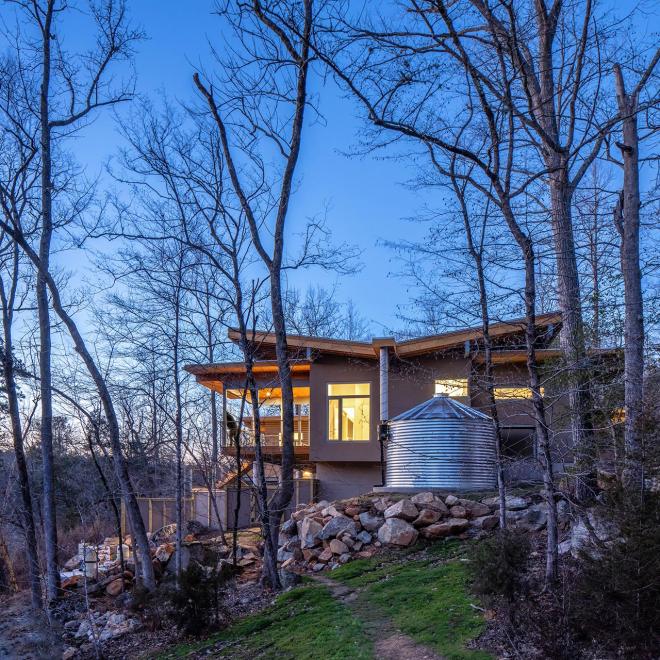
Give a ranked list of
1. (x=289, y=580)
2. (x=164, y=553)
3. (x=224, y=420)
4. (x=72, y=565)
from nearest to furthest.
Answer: (x=289, y=580) < (x=164, y=553) < (x=72, y=565) < (x=224, y=420)

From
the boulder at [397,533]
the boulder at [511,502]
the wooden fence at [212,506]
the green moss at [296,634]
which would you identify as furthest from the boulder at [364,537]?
the wooden fence at [212,506]

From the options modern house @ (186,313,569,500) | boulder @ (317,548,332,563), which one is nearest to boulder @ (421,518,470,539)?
boulder @ (317,548,332,563)

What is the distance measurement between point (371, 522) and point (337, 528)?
2.00 ft

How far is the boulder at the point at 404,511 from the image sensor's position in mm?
11758

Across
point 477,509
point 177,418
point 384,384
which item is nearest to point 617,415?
point 477,509

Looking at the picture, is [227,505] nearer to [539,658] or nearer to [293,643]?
[293,643]

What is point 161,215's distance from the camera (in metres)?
13.8

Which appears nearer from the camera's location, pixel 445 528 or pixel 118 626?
pixel 118 626

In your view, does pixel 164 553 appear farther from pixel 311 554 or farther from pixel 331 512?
pixel 331 512

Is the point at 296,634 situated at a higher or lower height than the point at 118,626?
higher

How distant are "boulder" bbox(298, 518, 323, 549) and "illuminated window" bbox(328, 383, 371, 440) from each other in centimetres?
684

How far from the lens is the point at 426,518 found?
1162cm

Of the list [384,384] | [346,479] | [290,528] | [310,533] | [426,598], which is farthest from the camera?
[346,479]

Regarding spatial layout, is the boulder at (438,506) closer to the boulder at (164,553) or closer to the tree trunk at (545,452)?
the tree trunk at (545,452)
